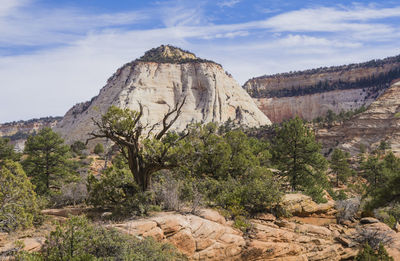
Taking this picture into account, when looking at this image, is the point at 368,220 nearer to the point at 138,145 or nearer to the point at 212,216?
the point at 212,216

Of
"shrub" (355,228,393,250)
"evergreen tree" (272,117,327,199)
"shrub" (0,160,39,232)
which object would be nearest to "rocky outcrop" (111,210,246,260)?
"shrub" (0,160,39,232)

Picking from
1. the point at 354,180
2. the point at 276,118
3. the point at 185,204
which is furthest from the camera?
the point at 276,118

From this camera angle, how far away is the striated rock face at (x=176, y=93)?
8219 centimetres

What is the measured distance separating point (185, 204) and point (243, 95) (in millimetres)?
90507

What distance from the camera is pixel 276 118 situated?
124250 millimetres

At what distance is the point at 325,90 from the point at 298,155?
11099 centimetres

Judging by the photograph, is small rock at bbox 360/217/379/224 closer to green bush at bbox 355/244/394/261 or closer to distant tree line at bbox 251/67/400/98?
green bush at bbox 355/244/394/261

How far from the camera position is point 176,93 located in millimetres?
88062

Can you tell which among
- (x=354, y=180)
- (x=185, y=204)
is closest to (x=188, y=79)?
(x=354, y=180)

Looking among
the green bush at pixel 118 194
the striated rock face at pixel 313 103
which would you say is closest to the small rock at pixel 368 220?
the green bush at pixel 118 194

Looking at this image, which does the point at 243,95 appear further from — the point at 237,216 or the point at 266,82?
the point at 237,216

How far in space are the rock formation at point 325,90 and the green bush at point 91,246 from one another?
116m

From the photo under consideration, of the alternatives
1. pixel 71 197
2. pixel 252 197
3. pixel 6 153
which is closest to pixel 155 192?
pixel 252 197

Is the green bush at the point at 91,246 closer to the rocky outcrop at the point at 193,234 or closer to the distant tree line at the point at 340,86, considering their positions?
the rocky outcrop at the point at 193,234
